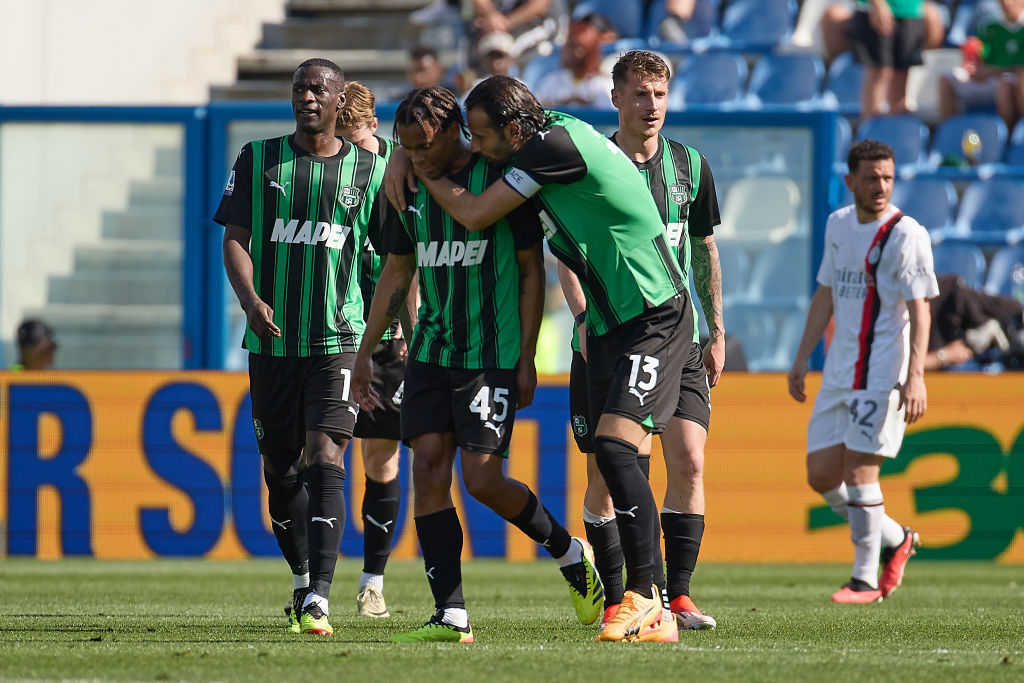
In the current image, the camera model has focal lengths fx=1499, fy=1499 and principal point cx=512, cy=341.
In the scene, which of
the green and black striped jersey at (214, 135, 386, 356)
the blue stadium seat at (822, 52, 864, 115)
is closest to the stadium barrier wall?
the green and black striped jersey at (214, 135, 386, 356)

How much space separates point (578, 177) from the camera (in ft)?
16.5

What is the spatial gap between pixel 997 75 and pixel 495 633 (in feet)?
34.1

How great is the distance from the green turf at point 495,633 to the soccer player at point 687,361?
1.18 ft

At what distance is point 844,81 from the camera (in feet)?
48.2

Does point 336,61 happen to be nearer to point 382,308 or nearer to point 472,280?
point 382,308

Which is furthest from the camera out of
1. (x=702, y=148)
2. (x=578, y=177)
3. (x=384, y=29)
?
(x=384, y=29)

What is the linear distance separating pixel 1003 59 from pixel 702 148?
4.39m

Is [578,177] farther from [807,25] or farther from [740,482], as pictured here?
[807,25]

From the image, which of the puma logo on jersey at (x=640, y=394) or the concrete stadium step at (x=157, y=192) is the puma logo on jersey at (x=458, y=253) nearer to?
the puma logo on jersey at (x=640, y=394)

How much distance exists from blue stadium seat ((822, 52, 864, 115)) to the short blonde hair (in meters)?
8.84

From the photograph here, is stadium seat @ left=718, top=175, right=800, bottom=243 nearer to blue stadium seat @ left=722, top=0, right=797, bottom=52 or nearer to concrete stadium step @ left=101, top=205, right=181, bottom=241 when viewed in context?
concrete stadium step @ left=101, top=205, right=181, bottom=241

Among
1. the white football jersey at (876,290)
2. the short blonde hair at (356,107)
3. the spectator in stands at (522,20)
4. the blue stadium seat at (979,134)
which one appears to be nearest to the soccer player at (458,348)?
the short blonde hair at (356,107)

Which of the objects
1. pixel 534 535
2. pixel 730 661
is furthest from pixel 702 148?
pixel 730 661

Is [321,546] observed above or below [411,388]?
below
